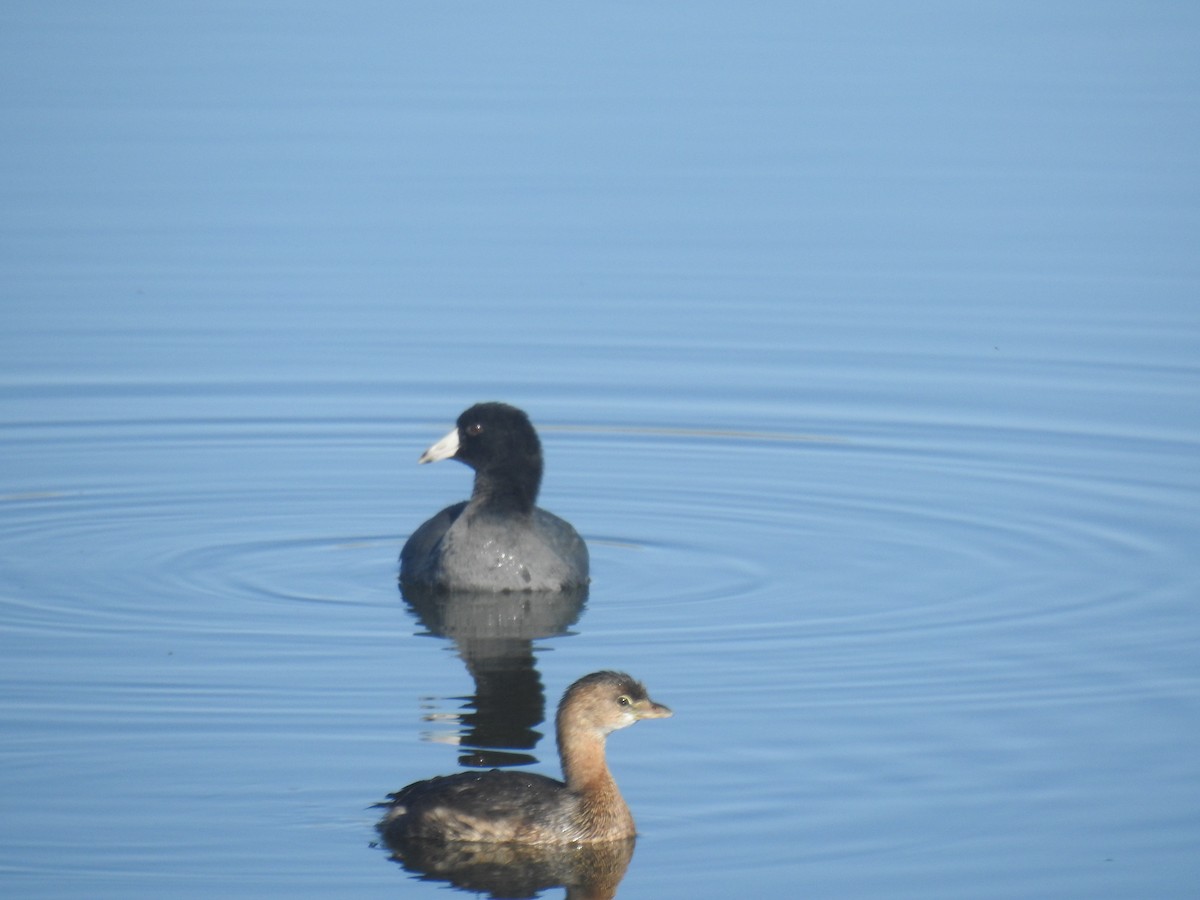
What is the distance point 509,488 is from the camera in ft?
46.1

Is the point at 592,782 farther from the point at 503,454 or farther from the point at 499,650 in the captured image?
the point at 503,454

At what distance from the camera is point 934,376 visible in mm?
18688

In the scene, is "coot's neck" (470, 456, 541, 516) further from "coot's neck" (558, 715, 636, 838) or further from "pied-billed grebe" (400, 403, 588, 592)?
"coot's neck" (558, 715, 636, 838)

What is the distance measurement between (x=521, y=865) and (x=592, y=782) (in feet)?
1.45

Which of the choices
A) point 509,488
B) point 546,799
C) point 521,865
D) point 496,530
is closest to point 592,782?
point 546,799

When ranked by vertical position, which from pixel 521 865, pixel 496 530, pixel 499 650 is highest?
pixel 496 530

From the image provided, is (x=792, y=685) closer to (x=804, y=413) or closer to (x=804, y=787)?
(x=804, y=787)

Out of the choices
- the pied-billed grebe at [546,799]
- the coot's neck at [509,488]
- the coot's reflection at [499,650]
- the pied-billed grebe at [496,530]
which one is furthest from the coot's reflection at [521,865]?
the coot's neck at [509,488]

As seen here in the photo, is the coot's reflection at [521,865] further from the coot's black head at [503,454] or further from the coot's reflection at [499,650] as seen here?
the coot's black head at [503,454]

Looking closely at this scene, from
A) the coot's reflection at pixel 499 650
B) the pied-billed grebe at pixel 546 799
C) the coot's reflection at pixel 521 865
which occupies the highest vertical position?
the coot's reflection at pixel 499 650

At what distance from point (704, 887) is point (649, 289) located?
12.8 metres

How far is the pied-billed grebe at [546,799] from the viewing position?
930cm

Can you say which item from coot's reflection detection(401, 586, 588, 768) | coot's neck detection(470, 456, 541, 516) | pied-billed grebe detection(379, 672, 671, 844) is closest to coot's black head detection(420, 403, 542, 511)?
coot's neck detection(470, 456, 541, 516)

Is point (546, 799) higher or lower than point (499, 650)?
lower
